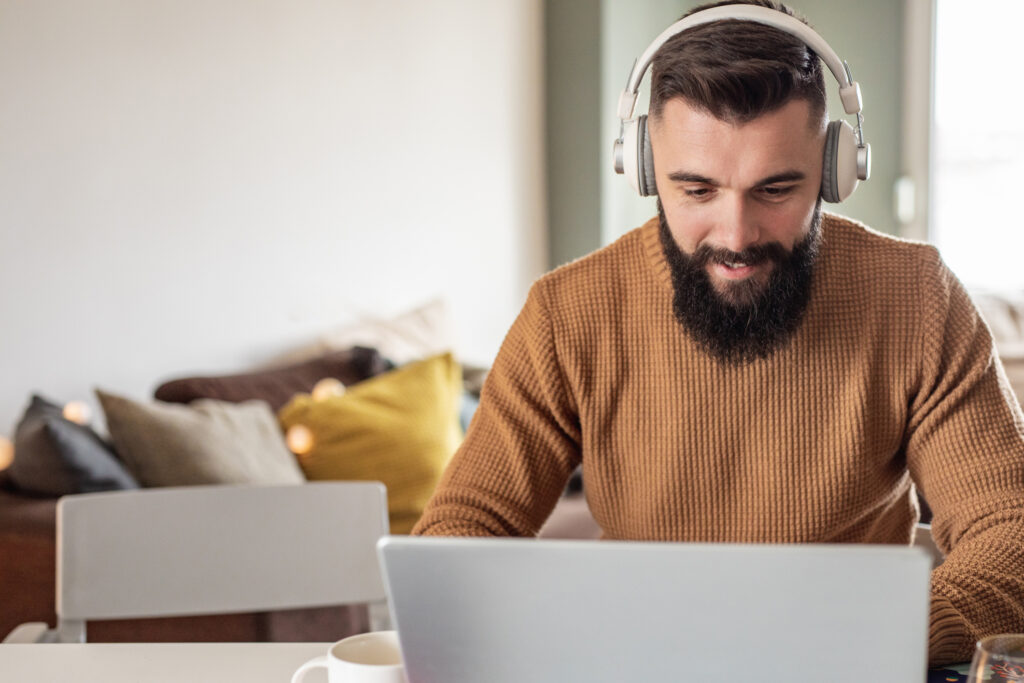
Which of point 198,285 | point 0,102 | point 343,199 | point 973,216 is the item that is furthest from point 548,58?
point 0,102

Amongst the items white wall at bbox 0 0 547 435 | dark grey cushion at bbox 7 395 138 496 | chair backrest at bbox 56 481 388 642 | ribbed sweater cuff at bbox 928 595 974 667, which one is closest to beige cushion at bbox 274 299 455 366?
white wall at bbox 0 0 547 435

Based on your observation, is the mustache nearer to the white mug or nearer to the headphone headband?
the headphone headband

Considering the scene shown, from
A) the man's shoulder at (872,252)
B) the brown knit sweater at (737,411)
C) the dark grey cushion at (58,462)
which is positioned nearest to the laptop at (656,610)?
the brown knit sweater at (737,411)

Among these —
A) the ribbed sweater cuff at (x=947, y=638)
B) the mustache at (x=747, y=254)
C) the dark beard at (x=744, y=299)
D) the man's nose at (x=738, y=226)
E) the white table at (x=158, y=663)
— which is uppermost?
the man's nose at (x=738, y=226)

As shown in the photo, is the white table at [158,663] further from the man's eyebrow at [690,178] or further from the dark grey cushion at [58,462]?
the dark grey cushion at [58,462]

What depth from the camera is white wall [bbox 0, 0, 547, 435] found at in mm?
2355

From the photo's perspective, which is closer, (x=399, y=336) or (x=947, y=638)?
(x=947, y=638)

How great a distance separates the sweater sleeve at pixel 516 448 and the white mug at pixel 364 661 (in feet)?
1.16

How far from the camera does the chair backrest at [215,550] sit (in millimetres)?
1447

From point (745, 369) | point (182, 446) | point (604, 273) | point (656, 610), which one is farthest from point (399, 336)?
point (656, 610)

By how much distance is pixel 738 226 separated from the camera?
114 centimetres

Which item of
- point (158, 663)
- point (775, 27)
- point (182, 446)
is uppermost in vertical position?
point (775, 27)

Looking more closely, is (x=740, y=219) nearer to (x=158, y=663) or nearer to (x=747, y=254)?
(x=747, y=254)

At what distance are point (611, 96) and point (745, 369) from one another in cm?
327
